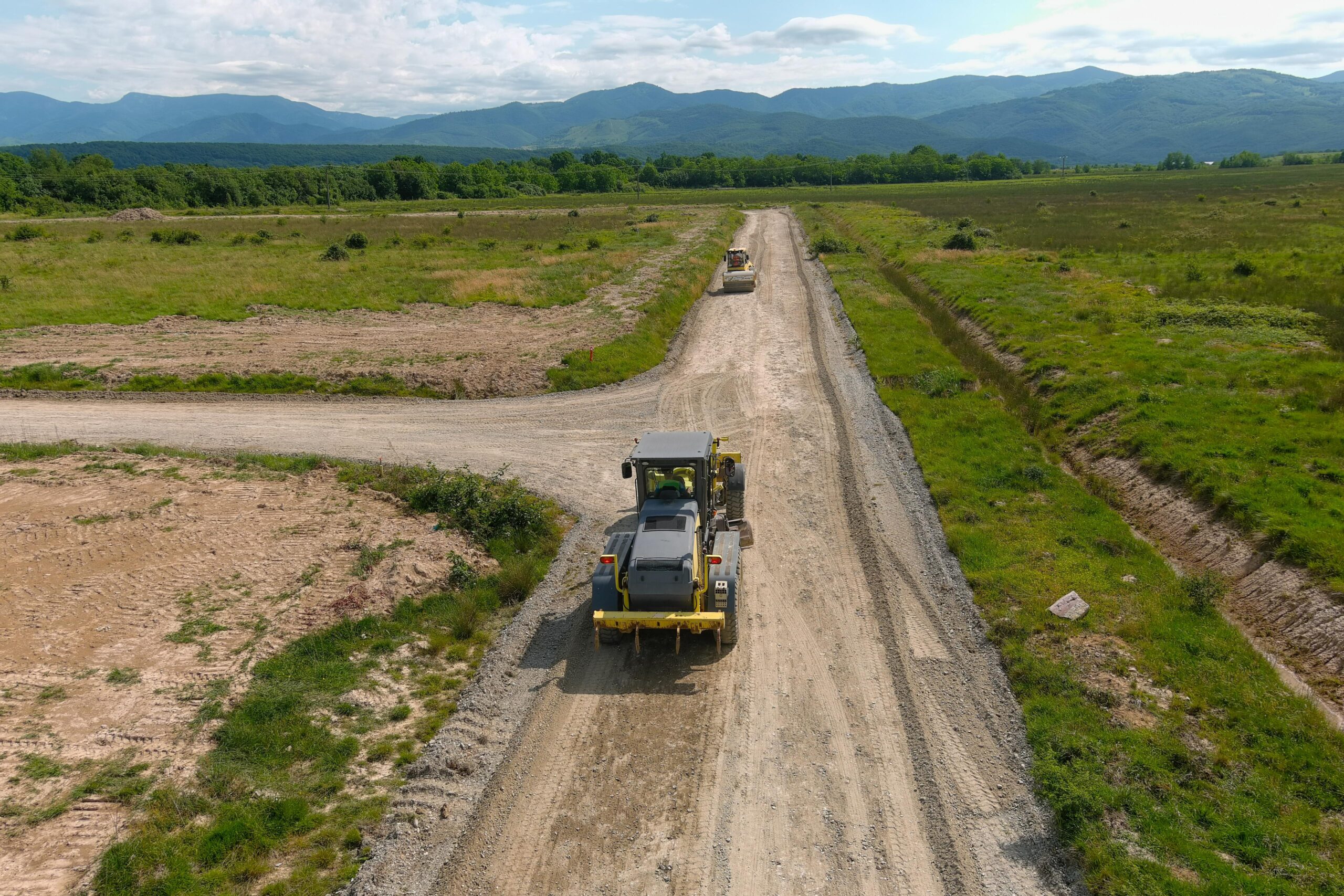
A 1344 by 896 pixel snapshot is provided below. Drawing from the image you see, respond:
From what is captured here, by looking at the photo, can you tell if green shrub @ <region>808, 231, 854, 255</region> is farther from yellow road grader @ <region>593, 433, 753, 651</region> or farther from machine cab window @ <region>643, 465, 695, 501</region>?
machine cab window @ <region>643, 465, 695, 501</region>

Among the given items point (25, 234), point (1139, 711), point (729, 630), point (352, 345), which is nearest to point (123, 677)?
point (729, 630)

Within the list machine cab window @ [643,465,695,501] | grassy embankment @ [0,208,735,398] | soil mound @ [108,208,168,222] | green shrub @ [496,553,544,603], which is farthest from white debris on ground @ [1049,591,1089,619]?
soil mound @ [108,208,168,222]

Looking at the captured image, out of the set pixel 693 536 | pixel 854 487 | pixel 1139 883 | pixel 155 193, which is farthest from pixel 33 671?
pixel 155 193

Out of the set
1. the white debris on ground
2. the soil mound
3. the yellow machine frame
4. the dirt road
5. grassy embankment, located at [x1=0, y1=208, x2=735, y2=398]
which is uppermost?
the soil mound

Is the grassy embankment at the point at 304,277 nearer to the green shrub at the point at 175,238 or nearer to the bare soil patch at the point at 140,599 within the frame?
the green shrub at the point at 175,238

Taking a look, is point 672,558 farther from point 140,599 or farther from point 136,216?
point 136,216

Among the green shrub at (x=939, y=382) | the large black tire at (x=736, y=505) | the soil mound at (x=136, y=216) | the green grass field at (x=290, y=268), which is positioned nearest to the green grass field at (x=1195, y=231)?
the green shrub at (x=939, y=382)

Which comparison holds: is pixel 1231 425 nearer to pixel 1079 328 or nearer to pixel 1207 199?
pixel 1079 328
